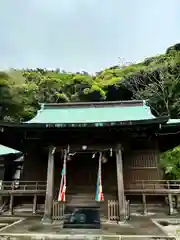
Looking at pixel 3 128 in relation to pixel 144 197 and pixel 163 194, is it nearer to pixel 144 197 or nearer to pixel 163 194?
pixel 144 197

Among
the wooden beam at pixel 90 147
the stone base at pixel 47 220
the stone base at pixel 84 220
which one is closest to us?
the stone base at pixel 84 220

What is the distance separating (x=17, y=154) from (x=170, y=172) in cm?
1436

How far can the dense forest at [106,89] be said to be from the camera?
33281 millimetres

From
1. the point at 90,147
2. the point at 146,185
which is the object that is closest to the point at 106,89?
the point at 146,185

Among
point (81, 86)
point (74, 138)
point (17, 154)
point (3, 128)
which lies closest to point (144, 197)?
point (74, 138)

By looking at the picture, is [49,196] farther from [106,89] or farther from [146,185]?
A: [106,89]

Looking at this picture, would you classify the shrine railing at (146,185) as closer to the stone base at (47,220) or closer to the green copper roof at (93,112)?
the green copper roof at (93,112)

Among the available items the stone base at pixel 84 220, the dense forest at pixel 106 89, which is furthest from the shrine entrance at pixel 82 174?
the dense forest at pixel 106 89

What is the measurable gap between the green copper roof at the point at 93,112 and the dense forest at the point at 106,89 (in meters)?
18.6

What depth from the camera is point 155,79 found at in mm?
35156

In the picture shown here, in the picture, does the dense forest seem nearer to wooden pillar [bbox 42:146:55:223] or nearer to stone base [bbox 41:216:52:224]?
wooden pillar [bbox 42:146:55:223]

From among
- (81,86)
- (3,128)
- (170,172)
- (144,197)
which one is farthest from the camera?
(81,86)

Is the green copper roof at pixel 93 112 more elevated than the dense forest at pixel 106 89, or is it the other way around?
the dense forest at pixel 106 89

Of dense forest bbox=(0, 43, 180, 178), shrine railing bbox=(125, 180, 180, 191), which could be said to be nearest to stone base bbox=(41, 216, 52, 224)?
shrine railing bbox=(125, 180, 180, 191)
